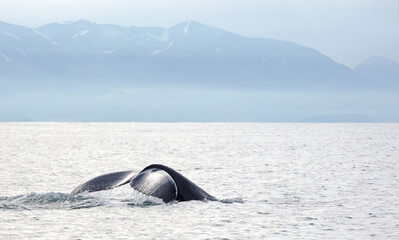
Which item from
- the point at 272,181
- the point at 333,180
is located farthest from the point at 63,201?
the point at 333,180

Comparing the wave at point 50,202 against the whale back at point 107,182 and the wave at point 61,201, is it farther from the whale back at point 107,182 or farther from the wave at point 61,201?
the whale back at point 107,182

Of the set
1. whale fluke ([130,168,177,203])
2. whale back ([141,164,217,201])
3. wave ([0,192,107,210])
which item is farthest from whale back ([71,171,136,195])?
wave ([0,192,107,210])

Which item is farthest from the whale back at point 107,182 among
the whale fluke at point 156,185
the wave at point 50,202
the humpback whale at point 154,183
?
the wave at point 50,202

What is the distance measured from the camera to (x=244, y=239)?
14297 mm

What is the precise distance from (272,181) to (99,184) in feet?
43.3

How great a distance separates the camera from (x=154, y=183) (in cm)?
1559

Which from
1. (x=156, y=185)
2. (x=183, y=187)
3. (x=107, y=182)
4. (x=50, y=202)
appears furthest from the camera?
(x=50, y=202)

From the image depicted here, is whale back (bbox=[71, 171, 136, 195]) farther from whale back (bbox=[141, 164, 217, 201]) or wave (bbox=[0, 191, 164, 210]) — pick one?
wave (bbox=[0, 191, 164, 210])

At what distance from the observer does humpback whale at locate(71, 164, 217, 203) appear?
50.9ft

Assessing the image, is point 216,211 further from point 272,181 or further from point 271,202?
point 272,181

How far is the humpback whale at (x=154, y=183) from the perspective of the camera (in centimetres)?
1551

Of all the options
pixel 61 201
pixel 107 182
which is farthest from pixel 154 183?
pixel 61 201

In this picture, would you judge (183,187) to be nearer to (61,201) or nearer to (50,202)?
(61,201)

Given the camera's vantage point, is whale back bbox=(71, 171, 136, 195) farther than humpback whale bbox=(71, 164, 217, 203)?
Yes
